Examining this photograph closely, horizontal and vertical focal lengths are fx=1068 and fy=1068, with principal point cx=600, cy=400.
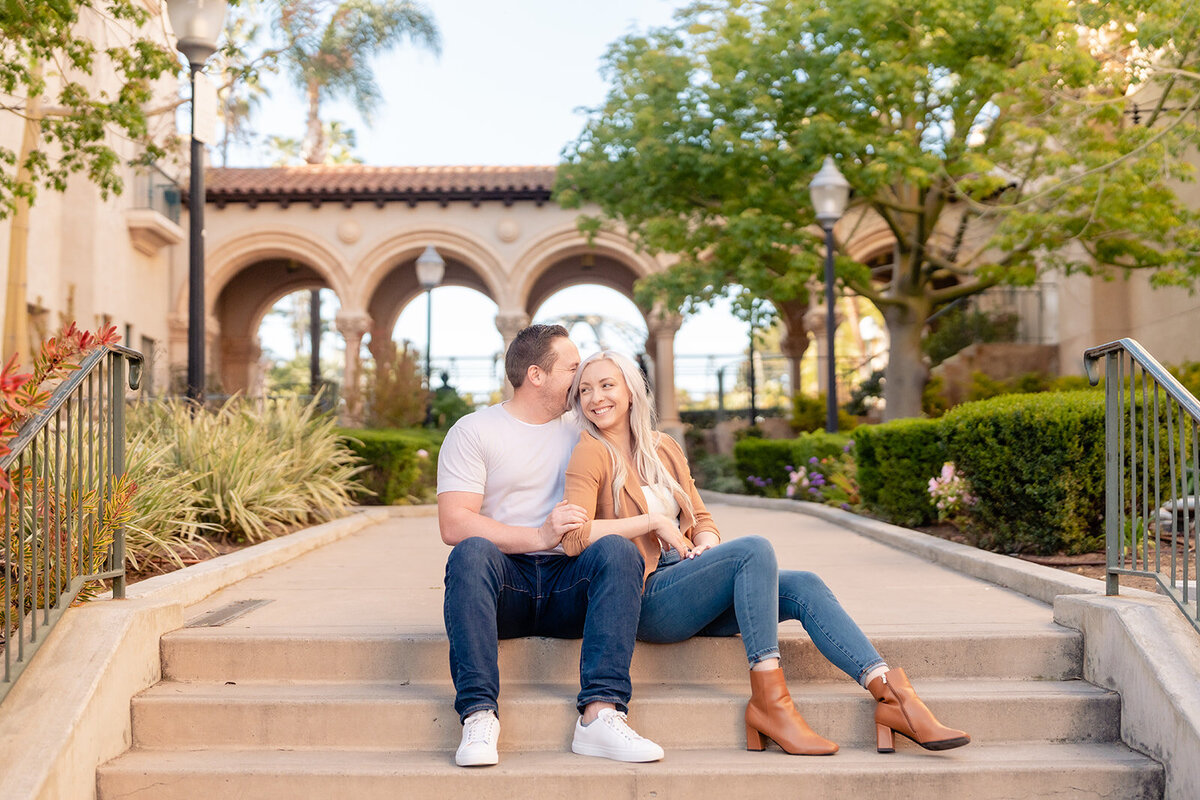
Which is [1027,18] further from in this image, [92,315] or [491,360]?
[92,315]

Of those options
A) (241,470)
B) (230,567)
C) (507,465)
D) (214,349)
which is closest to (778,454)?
(241,470)

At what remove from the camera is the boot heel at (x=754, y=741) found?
3.47 m

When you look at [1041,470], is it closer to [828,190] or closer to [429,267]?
[828,190]

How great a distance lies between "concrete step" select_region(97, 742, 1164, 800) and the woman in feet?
0.38

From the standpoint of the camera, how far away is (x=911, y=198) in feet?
55.6

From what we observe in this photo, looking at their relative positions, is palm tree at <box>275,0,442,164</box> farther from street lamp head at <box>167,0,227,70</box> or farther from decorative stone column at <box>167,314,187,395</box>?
street lamp head at <box>167,0,227,70</box>

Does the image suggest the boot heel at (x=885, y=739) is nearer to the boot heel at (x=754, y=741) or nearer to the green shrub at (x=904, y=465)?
the boot heel at (x=754, y=741)

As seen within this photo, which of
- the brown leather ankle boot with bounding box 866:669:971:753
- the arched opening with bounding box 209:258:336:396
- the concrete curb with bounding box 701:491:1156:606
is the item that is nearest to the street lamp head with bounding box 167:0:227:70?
the concrete curb with bounding box 701:491:1156:606

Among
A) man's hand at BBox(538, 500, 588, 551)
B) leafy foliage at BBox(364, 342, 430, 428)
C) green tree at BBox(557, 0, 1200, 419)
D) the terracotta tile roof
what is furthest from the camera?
the terracotta tile roof

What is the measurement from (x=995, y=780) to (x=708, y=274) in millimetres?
12533

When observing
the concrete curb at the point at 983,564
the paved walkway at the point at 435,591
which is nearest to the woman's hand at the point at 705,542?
the paved walkway at the point at 435,591

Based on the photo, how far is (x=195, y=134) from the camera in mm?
7969

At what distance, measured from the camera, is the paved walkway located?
4355 millimetres

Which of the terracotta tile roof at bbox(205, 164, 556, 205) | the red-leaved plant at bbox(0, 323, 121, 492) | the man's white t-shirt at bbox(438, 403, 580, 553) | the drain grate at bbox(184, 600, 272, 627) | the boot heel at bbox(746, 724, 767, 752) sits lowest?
the boot heel at bbox(746, 724, 767, 752)
